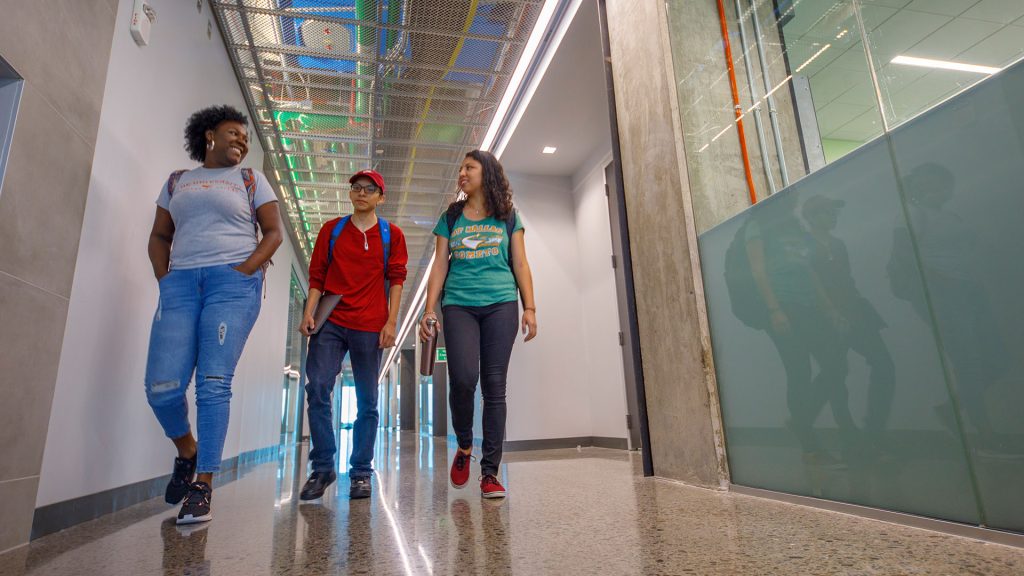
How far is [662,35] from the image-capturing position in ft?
8.57

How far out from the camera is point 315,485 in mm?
2354

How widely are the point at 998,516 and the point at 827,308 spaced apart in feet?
2.19

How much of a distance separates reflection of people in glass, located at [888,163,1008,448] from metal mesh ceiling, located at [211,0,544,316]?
3480 mm

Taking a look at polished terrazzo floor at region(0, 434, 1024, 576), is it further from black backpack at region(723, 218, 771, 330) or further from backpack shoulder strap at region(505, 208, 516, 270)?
backpack shoulder strap at region(505, 208, 516, 270)

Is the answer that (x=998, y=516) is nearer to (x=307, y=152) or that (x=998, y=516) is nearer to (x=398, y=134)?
(x=398, y=134)

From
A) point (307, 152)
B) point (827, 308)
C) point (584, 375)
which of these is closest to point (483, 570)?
point (827, 308)

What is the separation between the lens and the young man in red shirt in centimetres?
240

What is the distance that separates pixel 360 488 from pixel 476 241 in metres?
1.23

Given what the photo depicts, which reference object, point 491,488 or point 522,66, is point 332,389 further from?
point 522,66

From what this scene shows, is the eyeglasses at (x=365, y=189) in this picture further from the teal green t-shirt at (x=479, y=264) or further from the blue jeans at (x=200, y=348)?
the blue jeans at (x=200, y=348)

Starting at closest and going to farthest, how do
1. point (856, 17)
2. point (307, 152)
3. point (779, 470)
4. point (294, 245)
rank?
point (856, 17), point (779, 470), point (307, 152), point (294, 245)

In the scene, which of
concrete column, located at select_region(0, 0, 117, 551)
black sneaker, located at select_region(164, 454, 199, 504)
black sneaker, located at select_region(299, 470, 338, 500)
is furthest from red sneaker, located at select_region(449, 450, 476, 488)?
concrete column, located at select_region(0, 0, 117, 551)

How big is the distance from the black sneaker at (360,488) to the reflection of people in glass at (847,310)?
75.2 inches

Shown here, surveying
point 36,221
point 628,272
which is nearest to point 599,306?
point 628,272
